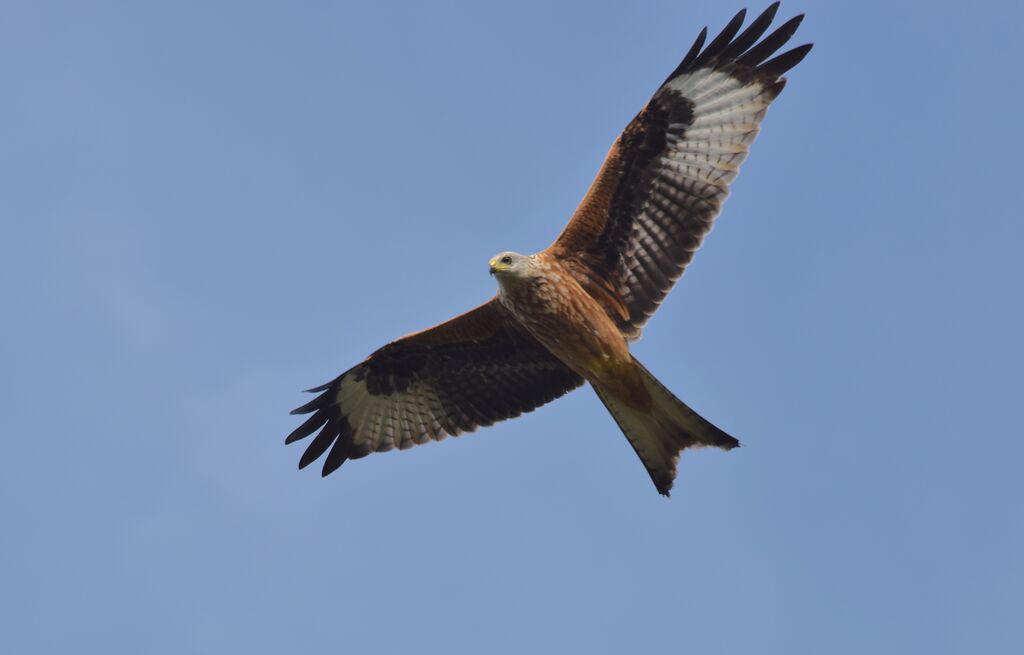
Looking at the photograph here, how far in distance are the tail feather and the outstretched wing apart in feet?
3.91

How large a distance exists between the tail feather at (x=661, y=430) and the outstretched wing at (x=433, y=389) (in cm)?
119

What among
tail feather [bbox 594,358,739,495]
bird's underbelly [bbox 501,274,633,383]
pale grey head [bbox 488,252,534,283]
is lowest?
tail feather [bbox 594,358,739,495]

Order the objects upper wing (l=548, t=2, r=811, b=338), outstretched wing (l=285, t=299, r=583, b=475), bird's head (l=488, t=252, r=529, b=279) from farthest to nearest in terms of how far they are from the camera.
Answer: outstretched wing (l=285, t=299, r=583, b=475) < upper wing (l=548, t=2, r=811, b=338) < bird's head (l=488, t=252, r=529, b=279)

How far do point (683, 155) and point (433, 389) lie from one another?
128 inches

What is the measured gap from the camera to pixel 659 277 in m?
12.8

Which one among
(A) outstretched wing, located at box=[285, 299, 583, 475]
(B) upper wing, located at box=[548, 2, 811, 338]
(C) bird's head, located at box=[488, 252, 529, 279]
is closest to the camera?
(C) bird's head, located at box=[488, 252, 529, 279]

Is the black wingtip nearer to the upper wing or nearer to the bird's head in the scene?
the upper wing

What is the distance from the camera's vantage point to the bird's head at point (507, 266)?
39.5ft

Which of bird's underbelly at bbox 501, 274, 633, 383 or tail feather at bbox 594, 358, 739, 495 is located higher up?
bird's underbelly at bbox 501, 274, 633, 383

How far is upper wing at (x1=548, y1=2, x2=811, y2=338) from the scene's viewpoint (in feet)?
40.8

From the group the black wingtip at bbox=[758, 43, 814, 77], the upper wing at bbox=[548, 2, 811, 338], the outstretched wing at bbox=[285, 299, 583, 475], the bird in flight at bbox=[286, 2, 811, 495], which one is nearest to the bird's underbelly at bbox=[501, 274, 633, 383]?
the bird in flight at bbox=[286, 2, 811, 495]

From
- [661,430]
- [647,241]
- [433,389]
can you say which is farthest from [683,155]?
[433,389]

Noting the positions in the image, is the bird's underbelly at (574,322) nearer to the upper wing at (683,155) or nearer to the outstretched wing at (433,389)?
the upper wing at (683,155)

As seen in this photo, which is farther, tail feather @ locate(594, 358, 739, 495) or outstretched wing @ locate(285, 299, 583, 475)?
outstretched wing @ locate(285, 299, 583, 475)
